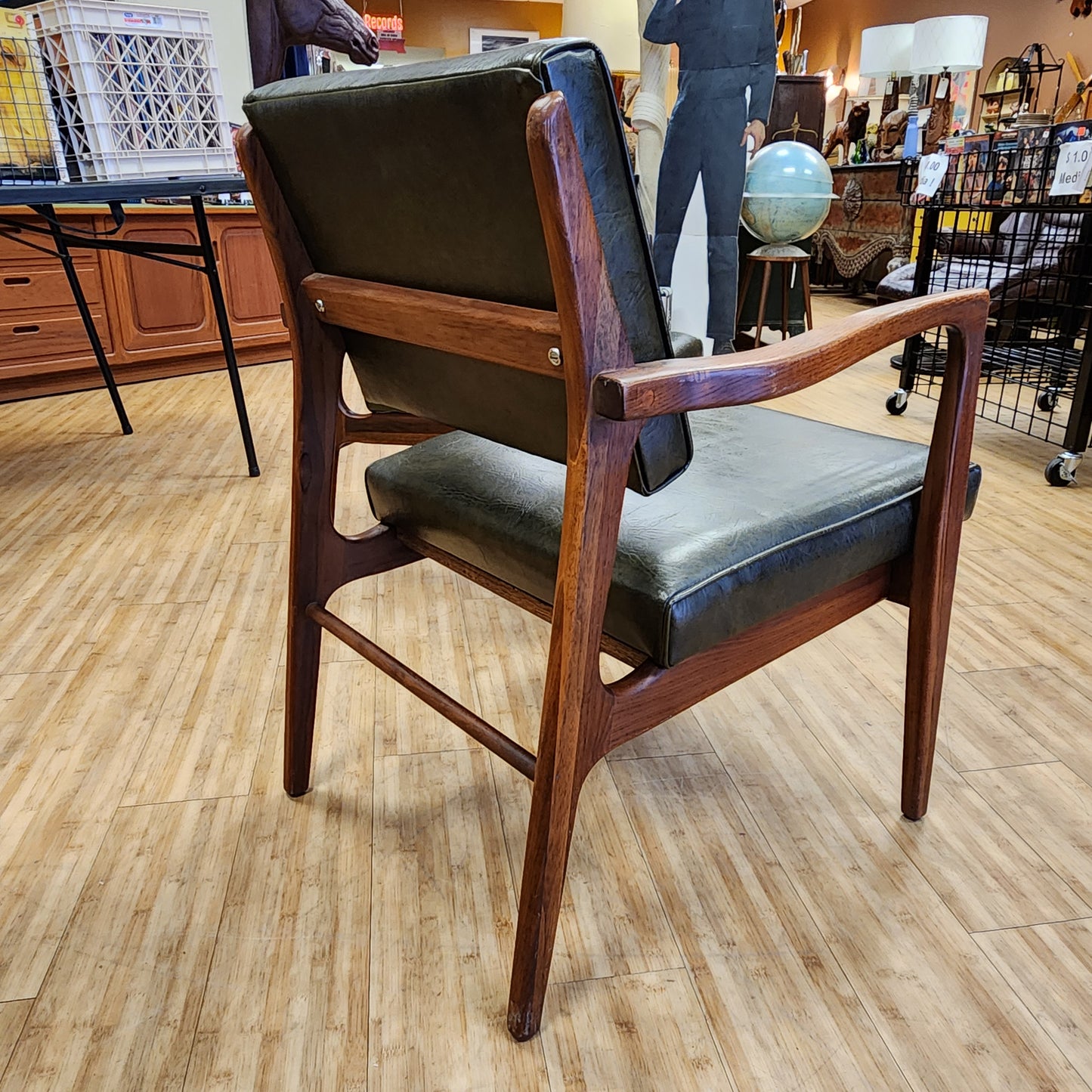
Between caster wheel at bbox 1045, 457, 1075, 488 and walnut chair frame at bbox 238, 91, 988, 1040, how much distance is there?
1.56m

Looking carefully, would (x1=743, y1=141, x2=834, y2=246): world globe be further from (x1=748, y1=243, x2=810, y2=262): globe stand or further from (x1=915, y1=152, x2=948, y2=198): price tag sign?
(x1=915, y1=152, x2=948, y2=198): price tag sign

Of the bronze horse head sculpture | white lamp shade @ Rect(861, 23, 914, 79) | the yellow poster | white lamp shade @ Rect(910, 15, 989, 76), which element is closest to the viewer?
the yellow poster

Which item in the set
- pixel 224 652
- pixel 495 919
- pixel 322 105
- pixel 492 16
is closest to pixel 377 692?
pixel 224 652

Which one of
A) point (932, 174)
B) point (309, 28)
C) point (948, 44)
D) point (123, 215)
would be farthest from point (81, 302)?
point (948, 44)

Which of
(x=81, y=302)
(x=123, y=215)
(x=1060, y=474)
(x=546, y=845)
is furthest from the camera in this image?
(x=81, y=302)

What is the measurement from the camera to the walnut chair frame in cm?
59

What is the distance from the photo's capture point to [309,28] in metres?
2.89

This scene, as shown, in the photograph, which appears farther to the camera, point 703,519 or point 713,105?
point 713,105

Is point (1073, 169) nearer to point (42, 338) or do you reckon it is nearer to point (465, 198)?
point (465, 198)

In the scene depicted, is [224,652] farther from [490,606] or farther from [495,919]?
[495,919]

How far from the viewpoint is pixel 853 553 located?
33.3 inches

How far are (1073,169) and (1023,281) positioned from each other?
2.57 ft

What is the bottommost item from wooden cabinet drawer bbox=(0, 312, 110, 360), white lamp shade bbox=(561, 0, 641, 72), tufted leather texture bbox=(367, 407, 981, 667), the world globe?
wooden cabinet drawer bbox=(0, 312, 110, 360)

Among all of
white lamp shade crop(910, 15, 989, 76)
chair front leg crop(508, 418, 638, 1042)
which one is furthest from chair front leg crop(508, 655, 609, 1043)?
white lamp shade crop(910, 15, 989, 76)
